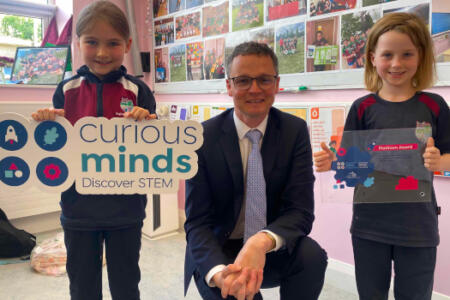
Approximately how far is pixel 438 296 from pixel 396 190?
2.71 feet

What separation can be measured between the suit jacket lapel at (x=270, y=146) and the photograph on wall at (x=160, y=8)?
1973 mm

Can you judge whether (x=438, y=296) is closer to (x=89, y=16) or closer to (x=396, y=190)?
(x=396, y=190)

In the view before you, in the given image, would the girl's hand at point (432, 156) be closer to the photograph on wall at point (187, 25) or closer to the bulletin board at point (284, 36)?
the bulletin board at point (284, 36)

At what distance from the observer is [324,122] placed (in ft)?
6.30

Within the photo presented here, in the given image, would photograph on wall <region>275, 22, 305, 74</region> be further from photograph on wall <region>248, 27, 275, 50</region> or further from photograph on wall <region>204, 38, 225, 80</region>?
photograph on wall <region>204, 38, 225, 80</region>

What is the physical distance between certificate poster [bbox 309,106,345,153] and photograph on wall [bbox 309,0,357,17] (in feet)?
1.56

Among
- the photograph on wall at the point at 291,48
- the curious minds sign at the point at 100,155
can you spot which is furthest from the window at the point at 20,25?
the curious minds sign at the point at 100,155

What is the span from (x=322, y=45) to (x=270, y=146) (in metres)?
0.97

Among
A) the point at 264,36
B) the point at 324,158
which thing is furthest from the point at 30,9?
the point at 324,158

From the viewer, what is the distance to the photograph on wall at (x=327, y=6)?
5.82 feet

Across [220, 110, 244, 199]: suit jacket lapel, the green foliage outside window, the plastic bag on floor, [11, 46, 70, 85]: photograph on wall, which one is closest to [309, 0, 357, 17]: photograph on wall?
[220, 110, 244, 199]: suit jacket lapel

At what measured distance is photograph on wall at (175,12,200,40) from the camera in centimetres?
257

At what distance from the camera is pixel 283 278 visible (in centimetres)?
110

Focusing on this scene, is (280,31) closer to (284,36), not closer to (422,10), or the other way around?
(284,36)
